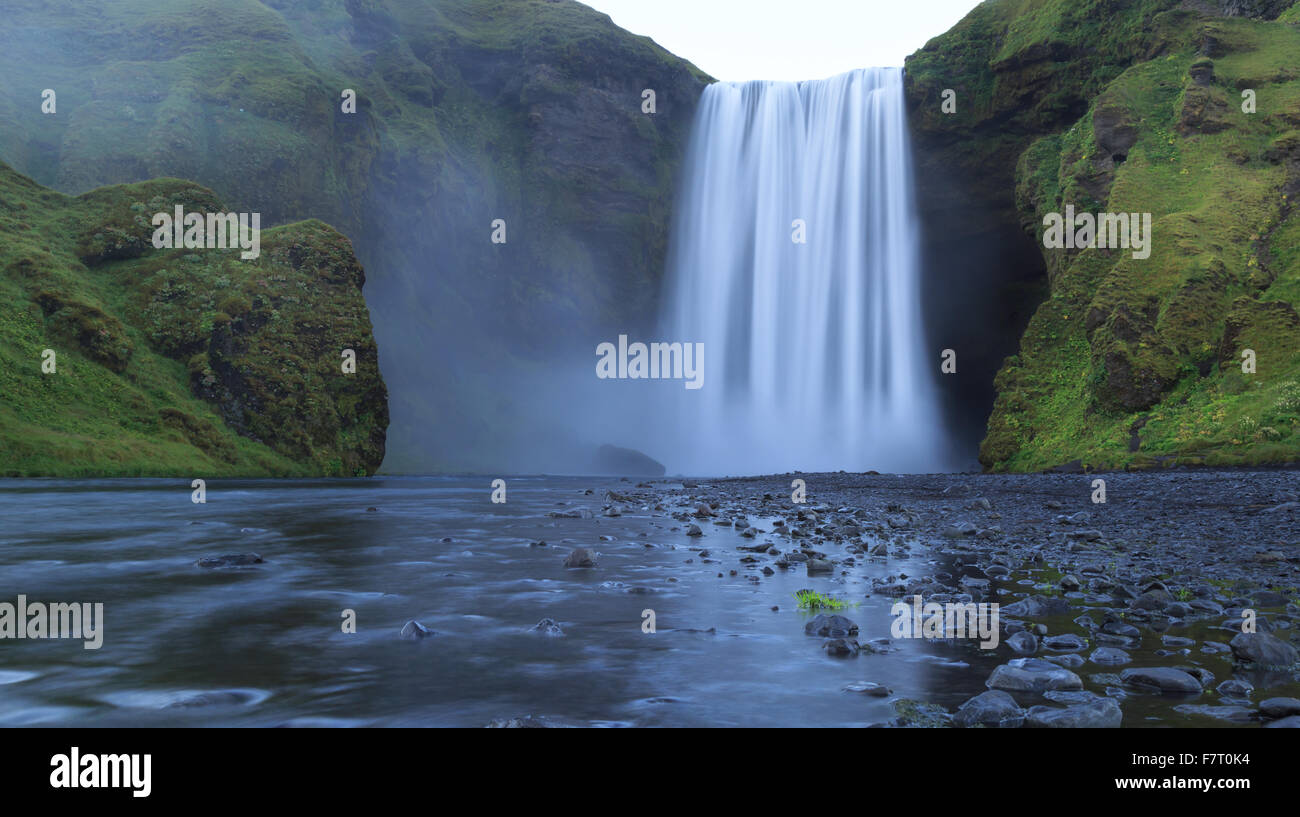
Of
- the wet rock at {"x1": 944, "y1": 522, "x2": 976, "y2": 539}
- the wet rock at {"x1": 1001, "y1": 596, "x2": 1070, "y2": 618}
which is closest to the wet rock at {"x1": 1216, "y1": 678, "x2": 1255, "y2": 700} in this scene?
the wet rock at {"x1": 1001, "y1": 596, "x2": 1070, "y2": 618}

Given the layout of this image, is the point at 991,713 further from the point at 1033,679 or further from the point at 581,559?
the point at 581,559

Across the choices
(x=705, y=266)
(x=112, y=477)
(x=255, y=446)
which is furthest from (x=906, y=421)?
(x=112, y=477)

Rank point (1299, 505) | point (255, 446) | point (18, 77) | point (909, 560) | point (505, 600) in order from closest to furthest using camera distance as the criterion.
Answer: point (505, 600) < point (909, 560) < point (1299, 505) < point (255, 446) < point (18, 77)

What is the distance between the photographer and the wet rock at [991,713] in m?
→ 4.25

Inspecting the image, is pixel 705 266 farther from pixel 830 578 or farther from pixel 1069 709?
pixel 1069 709

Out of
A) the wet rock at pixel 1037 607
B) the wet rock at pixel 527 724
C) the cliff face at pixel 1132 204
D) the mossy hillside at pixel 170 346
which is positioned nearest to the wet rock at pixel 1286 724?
the wet rock at pixel 1037 607

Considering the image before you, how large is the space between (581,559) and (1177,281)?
128ft

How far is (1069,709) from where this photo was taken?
423 cm

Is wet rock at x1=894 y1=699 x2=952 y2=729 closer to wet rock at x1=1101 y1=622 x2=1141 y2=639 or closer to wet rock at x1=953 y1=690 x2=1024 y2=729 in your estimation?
wet rock at x1=953 y1=690 x2=1024 y2=729

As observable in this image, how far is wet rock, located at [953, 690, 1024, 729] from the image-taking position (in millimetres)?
4250

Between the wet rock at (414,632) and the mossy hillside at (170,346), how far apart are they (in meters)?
36.5

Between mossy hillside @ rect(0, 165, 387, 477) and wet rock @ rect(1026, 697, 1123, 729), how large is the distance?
135 feet

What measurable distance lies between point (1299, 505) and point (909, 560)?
9812 mm

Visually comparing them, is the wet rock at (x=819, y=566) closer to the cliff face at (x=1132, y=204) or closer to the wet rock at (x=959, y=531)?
the wet rock at (x=959, y=531)
